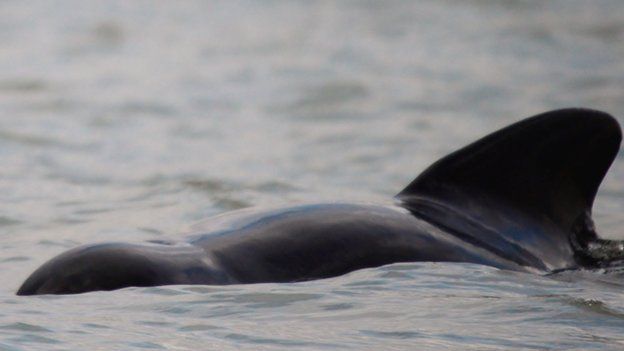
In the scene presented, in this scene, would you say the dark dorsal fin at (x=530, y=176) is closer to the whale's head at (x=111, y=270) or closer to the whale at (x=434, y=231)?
the whale at (x=434, y=231)

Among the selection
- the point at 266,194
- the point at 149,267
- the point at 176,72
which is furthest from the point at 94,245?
the point at 176,72

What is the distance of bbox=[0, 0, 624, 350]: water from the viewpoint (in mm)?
4898

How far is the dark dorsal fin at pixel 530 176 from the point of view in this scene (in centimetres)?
577

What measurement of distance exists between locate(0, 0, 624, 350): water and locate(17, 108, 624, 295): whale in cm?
8

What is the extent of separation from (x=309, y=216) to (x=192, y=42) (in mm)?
10525

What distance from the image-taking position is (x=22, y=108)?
12.1m

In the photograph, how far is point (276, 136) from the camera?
36.9 feet

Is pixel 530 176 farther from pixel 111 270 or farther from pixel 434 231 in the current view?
pixel 111 270

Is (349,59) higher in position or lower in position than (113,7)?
lower

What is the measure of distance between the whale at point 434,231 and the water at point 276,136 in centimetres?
8

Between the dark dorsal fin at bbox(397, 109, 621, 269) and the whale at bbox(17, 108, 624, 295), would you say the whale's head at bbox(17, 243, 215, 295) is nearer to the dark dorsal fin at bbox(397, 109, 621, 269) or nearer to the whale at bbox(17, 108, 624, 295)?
the whale at bbox(17, 108, 624, 295)

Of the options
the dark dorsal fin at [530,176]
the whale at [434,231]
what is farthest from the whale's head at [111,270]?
the dark dorsal fin at [530,176]

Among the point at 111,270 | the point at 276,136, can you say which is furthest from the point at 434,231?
the point at 276,136

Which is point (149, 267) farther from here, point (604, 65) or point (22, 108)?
point (604, 65)
